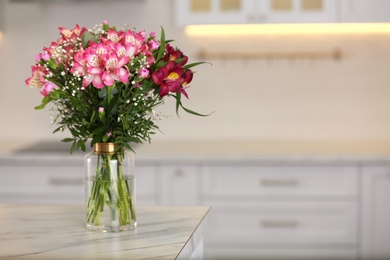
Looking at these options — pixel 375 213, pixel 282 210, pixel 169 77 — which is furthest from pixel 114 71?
pixel 375 213

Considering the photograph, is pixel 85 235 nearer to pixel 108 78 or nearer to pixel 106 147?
pixel 106 147

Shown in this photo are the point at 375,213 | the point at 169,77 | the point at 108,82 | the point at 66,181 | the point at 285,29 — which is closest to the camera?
the point at 108,82

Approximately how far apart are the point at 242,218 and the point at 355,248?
1.90 ft

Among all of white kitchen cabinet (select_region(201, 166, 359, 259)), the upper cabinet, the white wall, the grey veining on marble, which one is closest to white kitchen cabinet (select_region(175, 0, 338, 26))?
the upper cabinet

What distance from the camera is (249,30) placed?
168 inches

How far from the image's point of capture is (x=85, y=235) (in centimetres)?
204

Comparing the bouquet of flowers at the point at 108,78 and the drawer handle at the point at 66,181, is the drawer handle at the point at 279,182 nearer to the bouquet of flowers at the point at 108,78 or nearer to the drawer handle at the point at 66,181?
the drawer handle at the point at 66,181

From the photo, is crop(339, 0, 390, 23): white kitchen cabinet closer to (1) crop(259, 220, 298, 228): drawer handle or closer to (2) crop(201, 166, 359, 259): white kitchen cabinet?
(2) crop(201, 166, 359, 259): white kitchen cabinet

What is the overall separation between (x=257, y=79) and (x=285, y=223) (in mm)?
914

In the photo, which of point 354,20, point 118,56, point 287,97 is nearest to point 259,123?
point 287,97

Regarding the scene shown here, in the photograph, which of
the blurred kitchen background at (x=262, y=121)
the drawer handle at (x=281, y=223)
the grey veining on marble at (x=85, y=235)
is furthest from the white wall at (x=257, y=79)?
the grey veining on marble at (x=85, y=235)

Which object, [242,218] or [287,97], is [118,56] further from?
[287,97]

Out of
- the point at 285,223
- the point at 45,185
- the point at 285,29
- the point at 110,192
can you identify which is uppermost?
the point at 285,29

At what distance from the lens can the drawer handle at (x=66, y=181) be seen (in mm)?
3855
